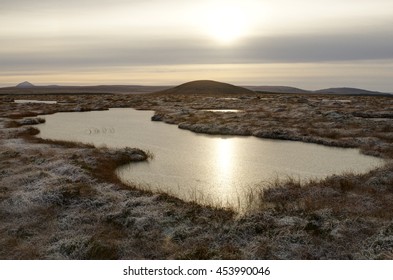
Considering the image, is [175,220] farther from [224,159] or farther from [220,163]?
[224,159]

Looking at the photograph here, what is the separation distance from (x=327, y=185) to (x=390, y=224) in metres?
6.81

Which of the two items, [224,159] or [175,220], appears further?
[224,159]

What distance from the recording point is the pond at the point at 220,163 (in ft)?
74.2

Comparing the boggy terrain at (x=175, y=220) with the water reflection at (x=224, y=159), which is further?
the water reflection at (x=224, y=159)

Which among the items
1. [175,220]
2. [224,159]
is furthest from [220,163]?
[175,220]

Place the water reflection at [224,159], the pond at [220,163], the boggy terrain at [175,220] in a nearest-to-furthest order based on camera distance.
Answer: the boggy terrain at [175,220]
the pond at [220,163]
the water reflection at [224,159]

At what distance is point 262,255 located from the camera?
43.9 feet

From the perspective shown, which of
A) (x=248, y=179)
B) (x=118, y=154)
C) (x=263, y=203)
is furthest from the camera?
(x=118, y=154)

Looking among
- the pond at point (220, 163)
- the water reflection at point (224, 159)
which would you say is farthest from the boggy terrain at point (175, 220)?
the water reflection at point (224, 159)

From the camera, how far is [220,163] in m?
29.5

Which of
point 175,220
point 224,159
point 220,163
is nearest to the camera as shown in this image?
point 175,220

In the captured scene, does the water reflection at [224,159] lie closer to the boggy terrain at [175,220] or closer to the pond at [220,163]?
the pond at [220,163]
